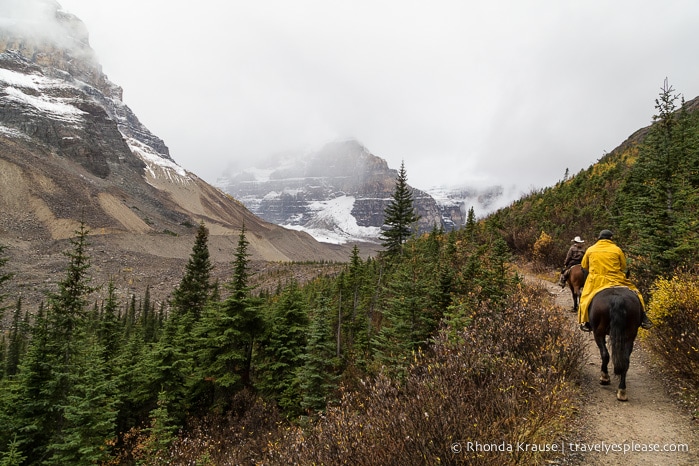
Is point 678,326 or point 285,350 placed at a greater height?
point 678,326

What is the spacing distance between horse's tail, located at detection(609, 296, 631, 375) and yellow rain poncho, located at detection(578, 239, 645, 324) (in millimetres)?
710

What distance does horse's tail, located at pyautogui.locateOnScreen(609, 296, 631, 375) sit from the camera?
5.50 m

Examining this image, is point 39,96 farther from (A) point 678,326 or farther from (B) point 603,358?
(A) point 678,326

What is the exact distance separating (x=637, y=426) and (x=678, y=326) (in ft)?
8.92

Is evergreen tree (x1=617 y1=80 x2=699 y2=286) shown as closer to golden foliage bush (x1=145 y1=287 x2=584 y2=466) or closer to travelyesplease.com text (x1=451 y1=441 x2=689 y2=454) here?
golden foliage bush (x1=145 y1=287 x2=584 y2=466)

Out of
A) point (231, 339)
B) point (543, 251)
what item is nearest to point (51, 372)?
point (231, 339)

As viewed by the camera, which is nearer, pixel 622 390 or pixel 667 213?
pixel 622 390

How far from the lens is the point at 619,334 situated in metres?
5.54

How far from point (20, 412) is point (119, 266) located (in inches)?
3986

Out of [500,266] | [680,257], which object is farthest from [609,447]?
[680,257]

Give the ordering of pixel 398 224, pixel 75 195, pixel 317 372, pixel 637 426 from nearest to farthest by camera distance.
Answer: pixel 637 426 → pixel 317 372 → pixel 398 224 → pixel 75 195

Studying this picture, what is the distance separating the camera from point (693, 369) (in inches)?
210

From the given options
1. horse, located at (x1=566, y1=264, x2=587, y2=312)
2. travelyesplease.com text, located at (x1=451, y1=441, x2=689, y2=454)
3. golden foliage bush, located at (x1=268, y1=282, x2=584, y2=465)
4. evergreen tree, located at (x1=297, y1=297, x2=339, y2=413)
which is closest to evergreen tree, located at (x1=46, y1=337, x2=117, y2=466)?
evergreen tree, located at (x1=297, y1=297, x2=339, y2=413)

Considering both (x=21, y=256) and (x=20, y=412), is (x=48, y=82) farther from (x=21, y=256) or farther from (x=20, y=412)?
(x=20, y=412)
